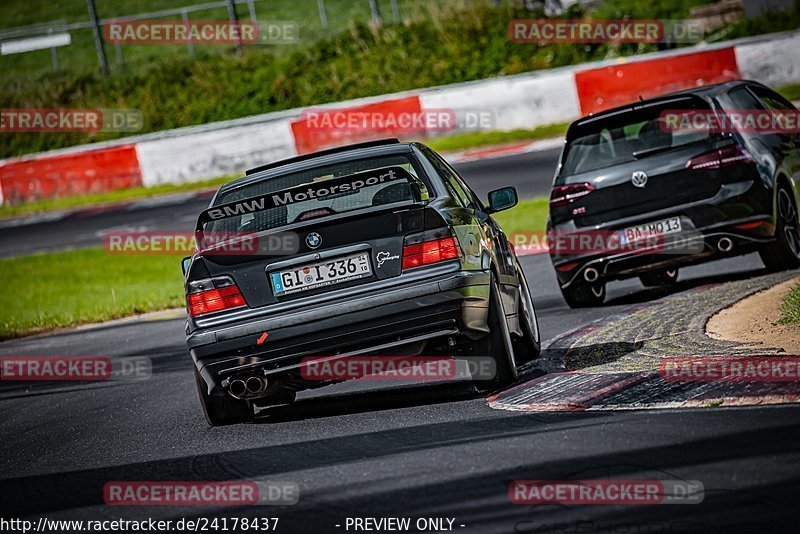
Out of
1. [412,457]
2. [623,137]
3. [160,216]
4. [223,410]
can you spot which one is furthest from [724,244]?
[160,216]

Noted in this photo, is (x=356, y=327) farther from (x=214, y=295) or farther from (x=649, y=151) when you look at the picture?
(x=649, y=151)

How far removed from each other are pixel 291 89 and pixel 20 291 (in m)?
15.2

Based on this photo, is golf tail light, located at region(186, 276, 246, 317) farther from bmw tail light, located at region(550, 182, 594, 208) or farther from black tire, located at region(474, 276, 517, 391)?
bmw tail light, located at region(550, 182, 594, 208)

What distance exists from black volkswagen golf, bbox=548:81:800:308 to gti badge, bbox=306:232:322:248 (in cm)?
421

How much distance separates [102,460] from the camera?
7457mm

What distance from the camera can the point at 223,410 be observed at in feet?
26.6

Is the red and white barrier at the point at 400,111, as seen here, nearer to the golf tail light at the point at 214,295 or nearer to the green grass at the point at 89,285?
the green grass at the point at 89,285

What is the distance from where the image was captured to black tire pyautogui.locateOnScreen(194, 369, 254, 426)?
8.03m

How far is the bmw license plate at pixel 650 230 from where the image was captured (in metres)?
11.0

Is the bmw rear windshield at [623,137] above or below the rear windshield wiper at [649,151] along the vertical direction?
above

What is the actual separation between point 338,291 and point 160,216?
17197mm

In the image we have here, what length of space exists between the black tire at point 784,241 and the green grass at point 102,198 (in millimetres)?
17858

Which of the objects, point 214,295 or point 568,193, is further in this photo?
point 568,193

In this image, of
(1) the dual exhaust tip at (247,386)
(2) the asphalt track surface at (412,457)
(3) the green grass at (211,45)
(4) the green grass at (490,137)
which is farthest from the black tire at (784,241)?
(3) the green grass at (211,45)
